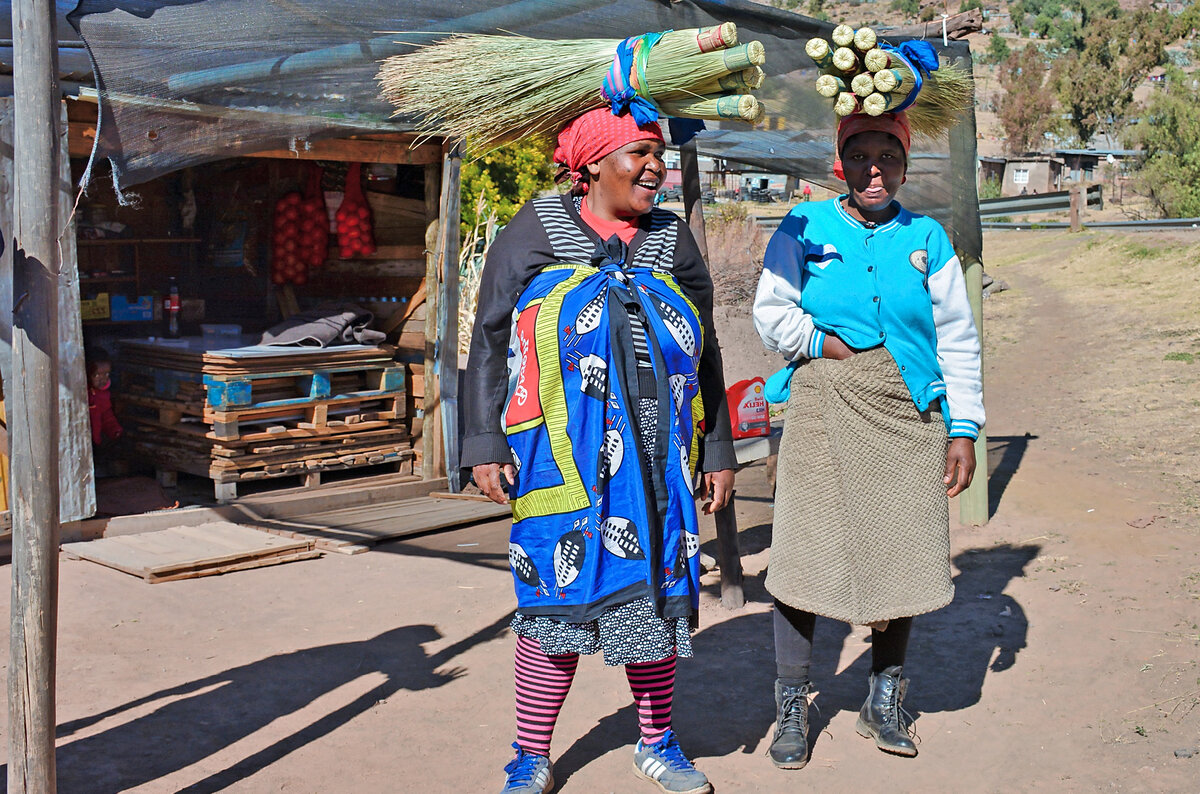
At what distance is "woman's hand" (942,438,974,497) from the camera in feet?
10.8

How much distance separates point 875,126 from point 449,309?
420cm

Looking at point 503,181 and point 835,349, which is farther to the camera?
point 503,181

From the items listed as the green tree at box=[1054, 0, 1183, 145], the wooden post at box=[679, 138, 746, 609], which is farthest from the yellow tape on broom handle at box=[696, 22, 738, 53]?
the green tree at box=[1054, 0, 1183, 145]

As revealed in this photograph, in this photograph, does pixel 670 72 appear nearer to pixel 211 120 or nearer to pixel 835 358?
pixel 835 358

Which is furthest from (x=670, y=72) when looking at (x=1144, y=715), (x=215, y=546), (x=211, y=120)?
(x=215, y=546)

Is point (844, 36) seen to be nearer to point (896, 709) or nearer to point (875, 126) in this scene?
point (875, 126)

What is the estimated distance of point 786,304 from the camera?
10.9 feet

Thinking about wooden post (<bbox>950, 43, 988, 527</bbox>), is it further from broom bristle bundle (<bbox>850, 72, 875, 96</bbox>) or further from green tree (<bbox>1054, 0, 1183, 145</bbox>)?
green tree (<bbox>1054, 0, 1183, 145</bbox>)

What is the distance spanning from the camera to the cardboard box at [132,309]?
26.7 feet

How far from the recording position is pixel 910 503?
3262 millimetres

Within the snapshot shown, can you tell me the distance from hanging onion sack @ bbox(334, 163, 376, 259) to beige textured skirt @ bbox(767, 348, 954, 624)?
5414 mm

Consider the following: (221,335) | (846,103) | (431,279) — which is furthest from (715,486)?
(221,335)

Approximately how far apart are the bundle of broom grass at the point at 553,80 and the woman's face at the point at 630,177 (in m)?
0.18

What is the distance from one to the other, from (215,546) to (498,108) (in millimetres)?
3479
